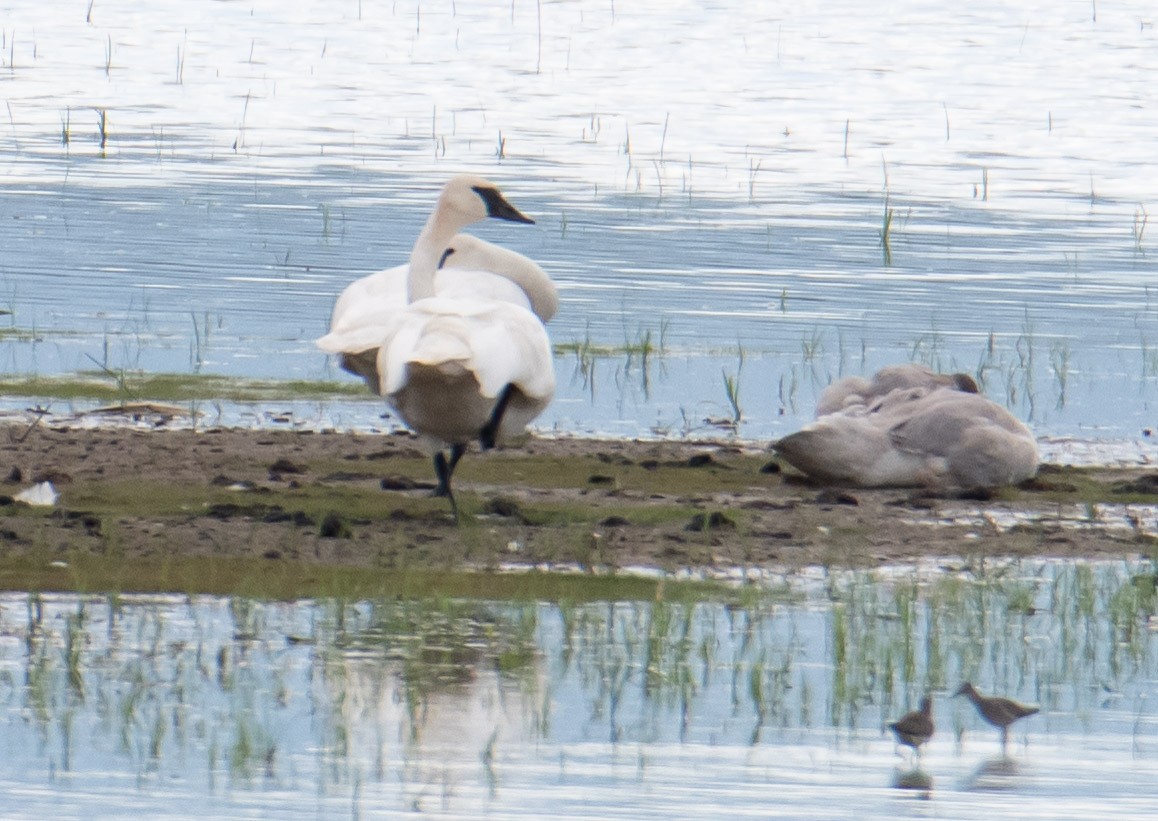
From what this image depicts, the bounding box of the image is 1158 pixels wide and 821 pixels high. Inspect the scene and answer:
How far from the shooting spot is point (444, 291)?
1092 centimetres

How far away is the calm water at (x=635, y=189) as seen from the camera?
1335cm

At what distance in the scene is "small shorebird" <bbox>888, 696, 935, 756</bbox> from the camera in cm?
596

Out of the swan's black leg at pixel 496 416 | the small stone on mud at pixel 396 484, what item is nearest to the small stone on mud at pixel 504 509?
the swan's black leg at pixel 496 416

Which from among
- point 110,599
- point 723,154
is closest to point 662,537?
point 110,599

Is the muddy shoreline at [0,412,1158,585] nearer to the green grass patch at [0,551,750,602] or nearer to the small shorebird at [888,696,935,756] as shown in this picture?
the green grass patch at [0,551,750,602]

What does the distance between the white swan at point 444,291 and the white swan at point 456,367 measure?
0.02m

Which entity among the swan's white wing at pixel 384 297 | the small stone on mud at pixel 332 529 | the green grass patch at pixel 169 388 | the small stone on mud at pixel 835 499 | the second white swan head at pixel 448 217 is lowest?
the small stone on mud at pixel 332 529

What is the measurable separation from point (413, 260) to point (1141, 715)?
488cm

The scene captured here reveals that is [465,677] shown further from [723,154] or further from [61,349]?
[723,154]

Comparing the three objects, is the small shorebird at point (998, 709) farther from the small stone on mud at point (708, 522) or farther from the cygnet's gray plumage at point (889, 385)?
the cygnet's gray plumage at point (889, 385)

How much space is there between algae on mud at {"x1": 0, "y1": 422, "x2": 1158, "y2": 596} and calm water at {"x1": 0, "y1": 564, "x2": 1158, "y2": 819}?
60 centimetres

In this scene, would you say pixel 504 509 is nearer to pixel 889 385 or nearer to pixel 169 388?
pixel 889 385

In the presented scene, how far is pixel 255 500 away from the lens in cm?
914

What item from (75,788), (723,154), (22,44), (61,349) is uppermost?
(22,44)
